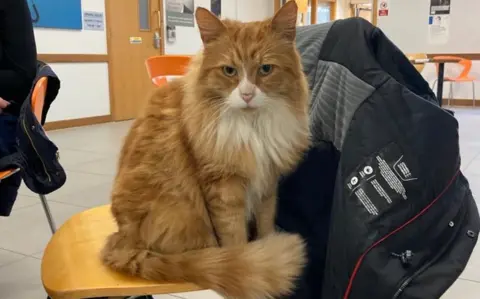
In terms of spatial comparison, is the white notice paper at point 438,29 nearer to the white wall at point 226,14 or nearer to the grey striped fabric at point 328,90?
the white wall at point 226,14

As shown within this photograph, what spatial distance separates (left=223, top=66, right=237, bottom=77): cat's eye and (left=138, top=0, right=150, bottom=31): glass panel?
5673 millimetres

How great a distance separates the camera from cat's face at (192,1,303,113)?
34.9 inches

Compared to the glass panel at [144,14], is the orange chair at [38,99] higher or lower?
lower

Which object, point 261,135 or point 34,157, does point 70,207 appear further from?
point 261,135

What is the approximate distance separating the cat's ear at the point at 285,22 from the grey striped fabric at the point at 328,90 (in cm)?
13

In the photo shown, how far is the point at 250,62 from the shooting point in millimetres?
889

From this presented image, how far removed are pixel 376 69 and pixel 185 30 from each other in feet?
20.8

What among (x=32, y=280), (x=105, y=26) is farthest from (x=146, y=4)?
(x=32, y=280)

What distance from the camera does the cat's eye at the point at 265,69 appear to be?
0.89 meters

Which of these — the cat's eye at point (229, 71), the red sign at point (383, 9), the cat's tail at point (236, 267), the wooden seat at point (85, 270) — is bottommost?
the wooden seat at point (85, 270)

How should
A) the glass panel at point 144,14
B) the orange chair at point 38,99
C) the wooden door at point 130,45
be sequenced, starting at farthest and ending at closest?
the glass panel at point 144,14 < the wooden door at point 130,45 < the orange chair at point 38,99

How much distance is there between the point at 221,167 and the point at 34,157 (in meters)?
0.81

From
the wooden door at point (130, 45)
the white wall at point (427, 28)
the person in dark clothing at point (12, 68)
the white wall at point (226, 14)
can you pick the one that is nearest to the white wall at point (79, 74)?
the wooden door at point (130, 45)

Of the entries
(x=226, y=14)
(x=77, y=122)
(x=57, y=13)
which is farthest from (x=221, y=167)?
(x=226, y=14)
